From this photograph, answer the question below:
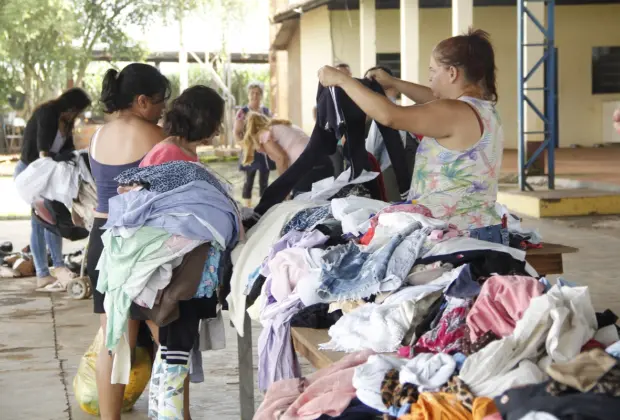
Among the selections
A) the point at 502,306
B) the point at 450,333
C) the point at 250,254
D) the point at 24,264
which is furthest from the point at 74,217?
the point at 502,306

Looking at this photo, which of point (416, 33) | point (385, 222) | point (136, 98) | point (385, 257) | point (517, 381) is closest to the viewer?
point (517, 381)

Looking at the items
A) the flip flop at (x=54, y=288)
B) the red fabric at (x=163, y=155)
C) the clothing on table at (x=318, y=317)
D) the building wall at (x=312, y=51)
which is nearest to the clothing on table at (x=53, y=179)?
the flip flop at (x=54, y=288)

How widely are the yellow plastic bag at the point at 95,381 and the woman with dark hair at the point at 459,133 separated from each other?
6.26 feet

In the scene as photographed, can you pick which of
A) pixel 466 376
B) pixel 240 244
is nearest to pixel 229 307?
pixel 240 244

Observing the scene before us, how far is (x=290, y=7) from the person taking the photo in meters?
25.1

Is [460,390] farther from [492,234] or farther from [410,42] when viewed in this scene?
[410,42]

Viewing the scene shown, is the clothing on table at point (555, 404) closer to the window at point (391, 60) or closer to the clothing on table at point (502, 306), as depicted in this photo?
the clothing on table at point (502, 306)

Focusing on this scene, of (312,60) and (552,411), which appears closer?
(552,411)

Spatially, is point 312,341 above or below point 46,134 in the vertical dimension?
below

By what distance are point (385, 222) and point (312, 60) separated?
73.7ft

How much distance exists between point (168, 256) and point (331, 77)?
3.30 ft

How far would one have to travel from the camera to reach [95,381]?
5383 millimetres

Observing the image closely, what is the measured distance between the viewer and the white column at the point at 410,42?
60.0 feet

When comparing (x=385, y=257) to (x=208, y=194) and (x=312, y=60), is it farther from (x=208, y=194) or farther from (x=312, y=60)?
(x=312, y=60)
